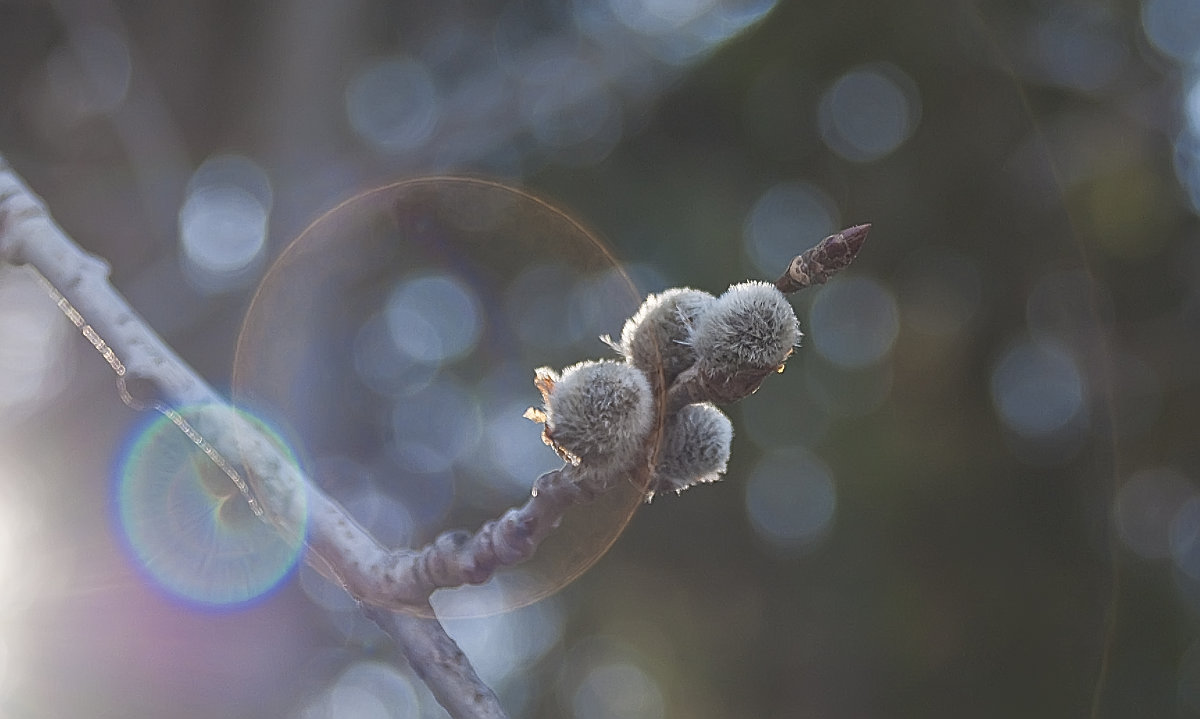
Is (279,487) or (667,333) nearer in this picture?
(667,333)

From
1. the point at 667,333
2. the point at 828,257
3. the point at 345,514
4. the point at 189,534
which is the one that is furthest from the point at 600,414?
the point at 189,534

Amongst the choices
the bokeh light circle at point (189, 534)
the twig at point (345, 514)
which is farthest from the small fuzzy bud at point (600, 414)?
the bokeh light circle at point (189, 534)

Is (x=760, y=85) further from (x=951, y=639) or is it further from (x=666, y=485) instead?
(x=666, y=485)

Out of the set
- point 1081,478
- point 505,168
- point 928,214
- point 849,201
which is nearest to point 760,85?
point 849,201

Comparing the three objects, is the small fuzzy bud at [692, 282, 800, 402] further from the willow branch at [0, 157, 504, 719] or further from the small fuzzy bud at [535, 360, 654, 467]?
the willow branch at [0, 157, 504, 719]

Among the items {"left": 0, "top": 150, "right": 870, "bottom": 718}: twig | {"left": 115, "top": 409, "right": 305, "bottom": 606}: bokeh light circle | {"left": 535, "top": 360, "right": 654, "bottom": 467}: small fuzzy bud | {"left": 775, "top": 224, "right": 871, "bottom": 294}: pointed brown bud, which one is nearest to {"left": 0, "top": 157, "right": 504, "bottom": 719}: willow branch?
{"left": 0, "top": 150, "right": 870, "bottom": 718}: twig

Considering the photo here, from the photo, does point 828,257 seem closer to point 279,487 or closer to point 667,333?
point 667,333

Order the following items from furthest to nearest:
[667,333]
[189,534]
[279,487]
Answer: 1. [189,534]
2. [279,487]
3. [667,333]
